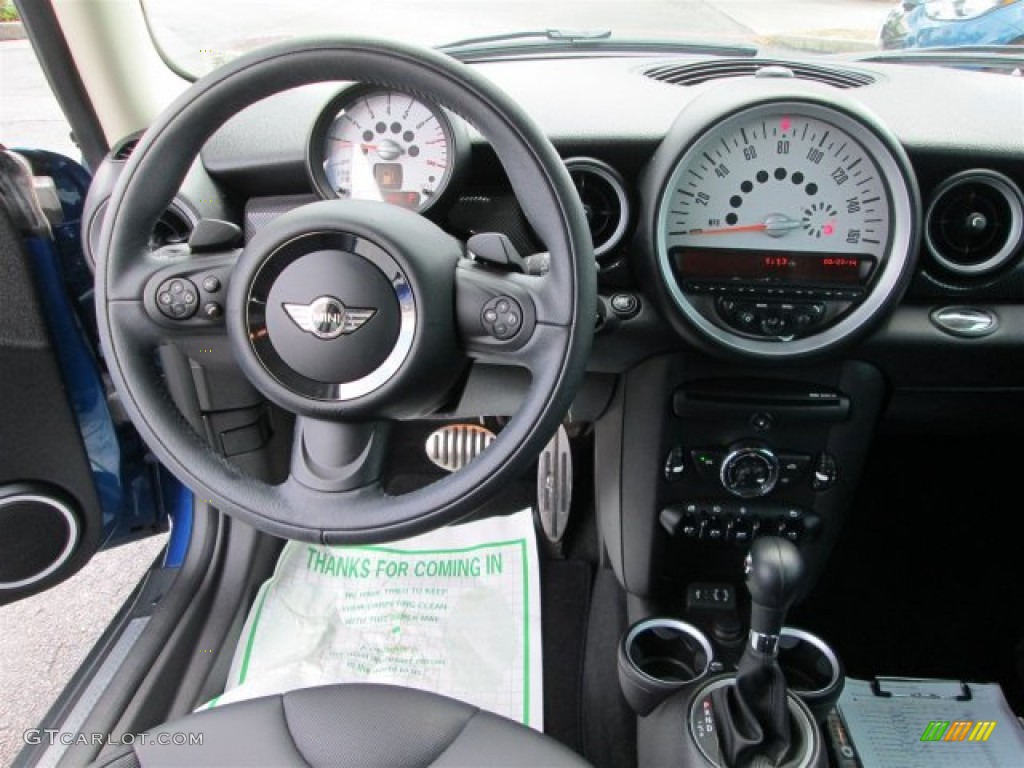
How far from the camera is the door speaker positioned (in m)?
1.19

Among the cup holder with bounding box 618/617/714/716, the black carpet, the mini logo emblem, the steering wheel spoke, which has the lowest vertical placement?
the black carpet

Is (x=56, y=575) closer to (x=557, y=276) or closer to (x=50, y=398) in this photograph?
(x=50, y=398)

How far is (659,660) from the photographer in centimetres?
131

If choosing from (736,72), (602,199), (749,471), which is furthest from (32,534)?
(736,72)

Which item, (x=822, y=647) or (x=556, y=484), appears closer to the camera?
(x=822, y=647)

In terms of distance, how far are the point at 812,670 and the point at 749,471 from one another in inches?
12.5

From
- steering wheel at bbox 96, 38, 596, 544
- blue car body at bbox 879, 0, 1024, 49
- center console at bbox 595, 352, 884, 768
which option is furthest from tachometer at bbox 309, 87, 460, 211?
blue car body at bbox 879, 0, 1024, 49

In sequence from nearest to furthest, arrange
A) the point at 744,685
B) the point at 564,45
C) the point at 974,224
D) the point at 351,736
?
the point at 351,736 < the point at 744,685 < the point at 974,224 < the point at 564,45

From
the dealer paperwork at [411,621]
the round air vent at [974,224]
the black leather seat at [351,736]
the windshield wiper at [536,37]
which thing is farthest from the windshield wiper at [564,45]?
the black leather seat at [351,736]

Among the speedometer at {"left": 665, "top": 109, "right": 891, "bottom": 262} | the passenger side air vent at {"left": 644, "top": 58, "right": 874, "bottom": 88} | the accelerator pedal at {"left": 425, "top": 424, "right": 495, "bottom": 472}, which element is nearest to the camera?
the speedometer at {"left": 665, "top": 109, "right": 891, "bottom": 262}

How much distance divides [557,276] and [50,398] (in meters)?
0.83

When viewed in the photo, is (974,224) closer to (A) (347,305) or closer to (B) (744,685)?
(B) (744,685)

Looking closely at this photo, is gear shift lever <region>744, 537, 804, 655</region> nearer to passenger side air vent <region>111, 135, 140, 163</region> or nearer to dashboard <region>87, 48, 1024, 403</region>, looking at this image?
dashboard <region>87, 48, 1024, 403</region>

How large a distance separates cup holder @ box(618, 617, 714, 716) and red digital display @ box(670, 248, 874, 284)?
1.82 feet
